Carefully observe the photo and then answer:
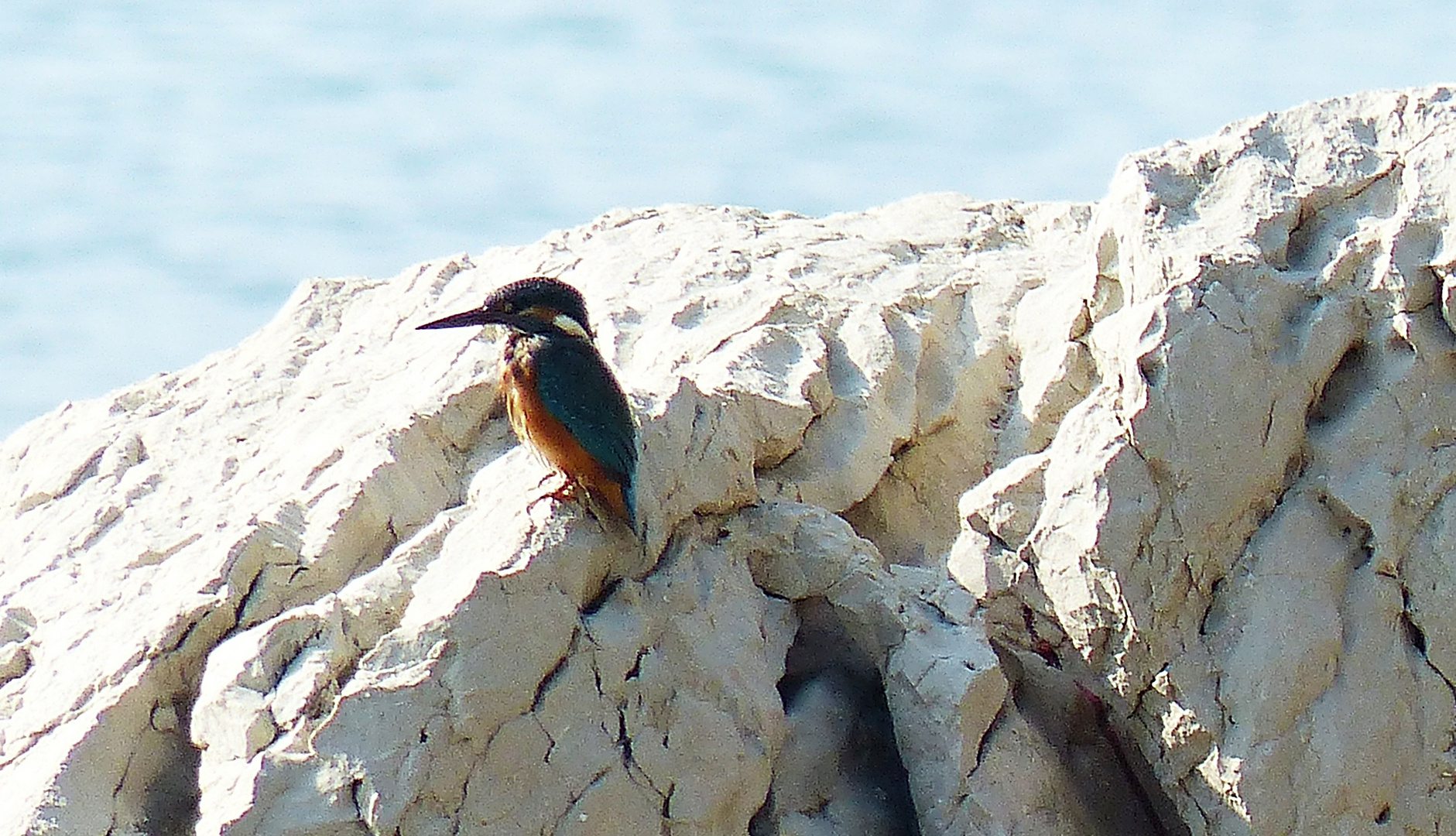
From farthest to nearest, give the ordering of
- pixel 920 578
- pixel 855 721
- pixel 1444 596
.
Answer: pixel 920 578
pixel 855 721
pixel 1444 596

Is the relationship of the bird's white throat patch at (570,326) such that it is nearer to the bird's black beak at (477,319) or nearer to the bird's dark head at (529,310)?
the bird's dark head at (529,310)

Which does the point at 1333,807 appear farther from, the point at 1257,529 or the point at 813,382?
the point at 813,382

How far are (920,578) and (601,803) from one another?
1377 millimetres

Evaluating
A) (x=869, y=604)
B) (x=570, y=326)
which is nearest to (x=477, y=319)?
(x=570, y=326)

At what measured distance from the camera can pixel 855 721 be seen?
498 cm

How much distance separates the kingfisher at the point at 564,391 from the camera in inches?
180

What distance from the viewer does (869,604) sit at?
4.99 m

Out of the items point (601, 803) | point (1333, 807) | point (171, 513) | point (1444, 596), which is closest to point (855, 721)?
point (601, 803)

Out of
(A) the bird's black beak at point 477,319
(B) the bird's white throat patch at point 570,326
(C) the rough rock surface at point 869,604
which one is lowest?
(C) the rough rock surface at point 869,604

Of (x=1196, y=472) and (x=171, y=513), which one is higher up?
(x=1196, y=472)

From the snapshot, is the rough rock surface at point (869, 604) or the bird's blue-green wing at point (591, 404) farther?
the bird's blue-green wing at point (591, 404)

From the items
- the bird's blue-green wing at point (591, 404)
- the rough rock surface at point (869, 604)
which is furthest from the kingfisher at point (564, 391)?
the rough rock surface at point (869, 604)

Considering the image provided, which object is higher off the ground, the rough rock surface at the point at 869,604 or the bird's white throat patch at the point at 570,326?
the bird's white throat patch at the point at 570,326

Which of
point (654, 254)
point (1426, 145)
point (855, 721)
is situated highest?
point (1426, 145)
